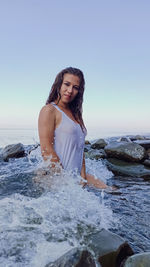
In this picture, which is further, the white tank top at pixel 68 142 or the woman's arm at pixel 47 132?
the white tank top at pixel 68 142

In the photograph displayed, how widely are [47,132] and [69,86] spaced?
2.86 ft

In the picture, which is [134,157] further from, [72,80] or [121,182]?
[72,80]

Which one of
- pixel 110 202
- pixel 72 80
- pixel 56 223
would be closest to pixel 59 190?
pixel 56 223

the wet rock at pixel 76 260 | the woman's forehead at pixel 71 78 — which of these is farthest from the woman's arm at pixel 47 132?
the wet rock at pixel 76 260

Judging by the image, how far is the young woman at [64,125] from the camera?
9.30ft

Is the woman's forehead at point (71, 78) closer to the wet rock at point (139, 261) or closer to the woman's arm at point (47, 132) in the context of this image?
the woman's arm at point (47, 132)

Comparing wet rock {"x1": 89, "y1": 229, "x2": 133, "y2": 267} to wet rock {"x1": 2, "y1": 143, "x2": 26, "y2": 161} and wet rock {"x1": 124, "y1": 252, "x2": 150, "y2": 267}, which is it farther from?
wet rock {"x1": 2, "y1": 143, "x2": 26, "y2": 161}

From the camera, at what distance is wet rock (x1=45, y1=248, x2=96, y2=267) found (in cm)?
134

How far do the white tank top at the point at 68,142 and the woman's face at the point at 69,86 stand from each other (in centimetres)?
30

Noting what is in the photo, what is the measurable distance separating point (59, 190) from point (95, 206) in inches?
20.5

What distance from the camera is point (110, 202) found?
3.15 meters

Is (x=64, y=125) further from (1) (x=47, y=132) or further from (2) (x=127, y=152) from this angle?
(2) (x=127, y=152)

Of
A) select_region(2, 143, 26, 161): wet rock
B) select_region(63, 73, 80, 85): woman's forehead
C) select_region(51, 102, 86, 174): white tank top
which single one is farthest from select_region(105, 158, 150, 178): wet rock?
select_region(63, 73, 80, 85): woman's forehead

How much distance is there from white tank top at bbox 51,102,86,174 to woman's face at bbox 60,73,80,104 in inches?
11.7
